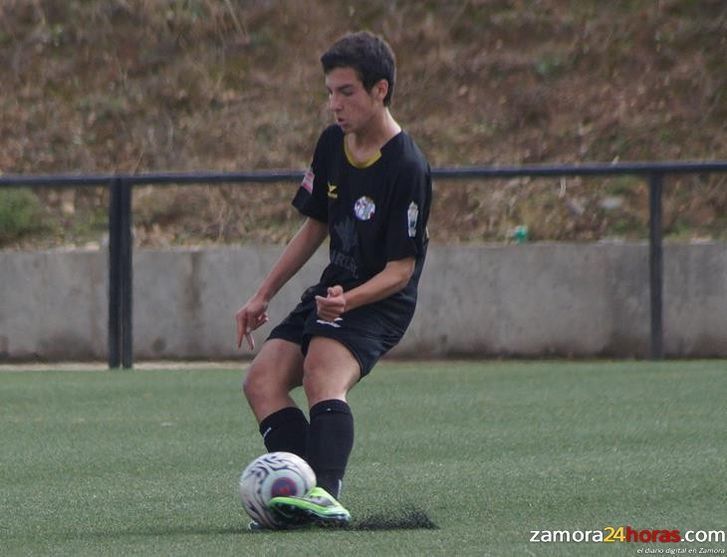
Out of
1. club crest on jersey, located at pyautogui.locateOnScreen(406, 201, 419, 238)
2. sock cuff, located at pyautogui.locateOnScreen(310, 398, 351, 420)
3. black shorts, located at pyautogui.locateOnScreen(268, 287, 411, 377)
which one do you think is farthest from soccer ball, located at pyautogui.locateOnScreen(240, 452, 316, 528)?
club crest on jersey, located at pyautogui.locateOnScreen(406, 201, 419, 238)

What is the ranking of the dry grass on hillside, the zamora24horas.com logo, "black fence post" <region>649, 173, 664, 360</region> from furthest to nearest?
the dry grass on hillside, "black fence post" <region>649, 173, 664, 360</region>, the zamora24horas.com logo

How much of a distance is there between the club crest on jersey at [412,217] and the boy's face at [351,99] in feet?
0.97

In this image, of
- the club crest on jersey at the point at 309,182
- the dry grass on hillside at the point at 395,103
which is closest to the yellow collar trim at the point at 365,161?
the club crest on jersey at the point at 309,182

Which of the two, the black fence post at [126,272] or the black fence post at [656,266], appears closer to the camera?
the black fence post at [656,266]

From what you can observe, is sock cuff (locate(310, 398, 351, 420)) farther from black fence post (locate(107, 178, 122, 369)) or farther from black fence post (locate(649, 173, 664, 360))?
black fence post (locate(107, 178, 122, 369))

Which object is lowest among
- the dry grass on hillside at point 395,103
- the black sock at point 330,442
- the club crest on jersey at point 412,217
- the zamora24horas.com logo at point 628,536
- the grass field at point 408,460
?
the grass field at point 408,460

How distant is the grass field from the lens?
473 cm

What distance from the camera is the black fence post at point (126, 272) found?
460 inches

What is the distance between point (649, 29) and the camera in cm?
1616

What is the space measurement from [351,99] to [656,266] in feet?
22.5

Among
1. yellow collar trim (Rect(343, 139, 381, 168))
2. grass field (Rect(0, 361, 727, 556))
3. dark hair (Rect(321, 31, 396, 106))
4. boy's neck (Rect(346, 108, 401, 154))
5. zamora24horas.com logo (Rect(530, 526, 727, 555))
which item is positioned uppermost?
dark hair (Rect(321, 31, 396, 106))

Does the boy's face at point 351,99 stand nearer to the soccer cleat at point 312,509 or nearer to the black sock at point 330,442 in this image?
the black sock at point 330,442

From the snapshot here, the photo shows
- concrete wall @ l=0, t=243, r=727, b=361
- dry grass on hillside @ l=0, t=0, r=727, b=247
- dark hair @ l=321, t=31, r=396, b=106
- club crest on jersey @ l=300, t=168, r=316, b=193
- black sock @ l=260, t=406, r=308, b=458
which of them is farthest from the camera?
dry grass on hillside @ l=0, t=0, r=727, b=247

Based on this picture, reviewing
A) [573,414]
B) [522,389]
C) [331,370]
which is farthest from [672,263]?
[331,370]
